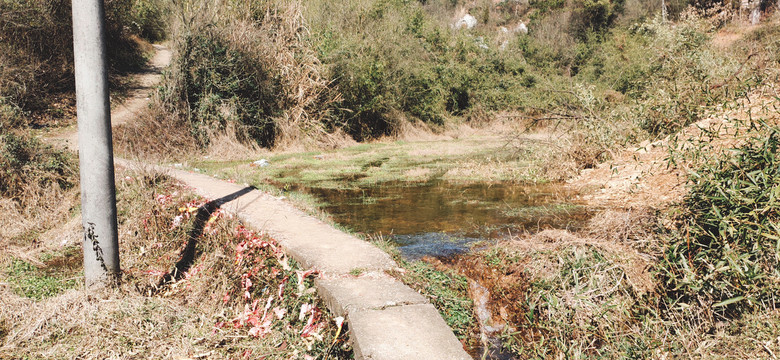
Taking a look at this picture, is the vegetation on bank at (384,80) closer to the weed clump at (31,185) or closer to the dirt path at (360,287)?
the dirt path at (360,287)

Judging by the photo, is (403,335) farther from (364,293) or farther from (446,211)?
(446,211)

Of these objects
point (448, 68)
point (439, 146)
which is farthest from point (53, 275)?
point (448, 68)

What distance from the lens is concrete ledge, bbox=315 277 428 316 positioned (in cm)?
320

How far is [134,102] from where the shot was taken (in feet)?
54.5

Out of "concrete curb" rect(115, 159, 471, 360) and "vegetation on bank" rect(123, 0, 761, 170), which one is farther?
"vegetation on bank" rect(123, 0, 761, 170)

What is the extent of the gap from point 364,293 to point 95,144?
7.08 feet

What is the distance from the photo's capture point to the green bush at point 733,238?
3.11 meters

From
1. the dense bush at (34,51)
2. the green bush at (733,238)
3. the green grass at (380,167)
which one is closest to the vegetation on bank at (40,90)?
the dense bush at (34,51)

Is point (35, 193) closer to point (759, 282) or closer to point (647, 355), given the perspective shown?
point (647, 355)

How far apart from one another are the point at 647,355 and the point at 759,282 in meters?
0.85

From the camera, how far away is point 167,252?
5125 mm

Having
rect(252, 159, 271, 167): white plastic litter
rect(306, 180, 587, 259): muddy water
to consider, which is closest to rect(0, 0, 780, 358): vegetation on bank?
rect(252, 159, 271, 167): white plastic litter

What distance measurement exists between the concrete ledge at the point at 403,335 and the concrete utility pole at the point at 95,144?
200cm

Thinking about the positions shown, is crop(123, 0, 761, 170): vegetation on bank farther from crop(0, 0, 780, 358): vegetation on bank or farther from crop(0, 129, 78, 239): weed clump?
crop(0, 129, 78, 239): weed clump
